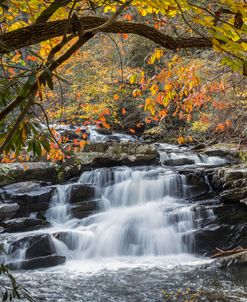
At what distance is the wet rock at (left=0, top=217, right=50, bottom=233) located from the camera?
30.6 feet

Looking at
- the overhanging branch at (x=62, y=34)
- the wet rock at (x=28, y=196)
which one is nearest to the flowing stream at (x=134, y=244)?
the wet rock at (x=28, y=196)

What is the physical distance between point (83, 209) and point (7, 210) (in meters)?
2.02

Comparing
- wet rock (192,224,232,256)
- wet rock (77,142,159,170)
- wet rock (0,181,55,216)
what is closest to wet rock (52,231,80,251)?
wet rock (0,181,55,216)

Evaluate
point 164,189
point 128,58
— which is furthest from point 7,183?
point 128,58

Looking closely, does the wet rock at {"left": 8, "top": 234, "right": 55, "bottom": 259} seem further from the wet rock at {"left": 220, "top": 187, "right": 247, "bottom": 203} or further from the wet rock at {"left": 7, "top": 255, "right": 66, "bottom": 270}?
the wet rock at {"left": 220, "top": 187, "right": 247, "bottom": 203}

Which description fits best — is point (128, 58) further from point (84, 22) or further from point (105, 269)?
point (84, 22)

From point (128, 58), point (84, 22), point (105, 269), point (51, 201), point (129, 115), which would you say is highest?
point (128, 58)

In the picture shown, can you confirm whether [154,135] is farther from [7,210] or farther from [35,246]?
[35,246]

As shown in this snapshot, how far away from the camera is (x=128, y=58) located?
1931 cm

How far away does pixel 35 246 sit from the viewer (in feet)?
26.7

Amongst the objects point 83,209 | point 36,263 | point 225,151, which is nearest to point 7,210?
point 83,209

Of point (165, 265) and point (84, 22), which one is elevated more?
point (84, 22)

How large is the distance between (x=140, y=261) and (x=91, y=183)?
12.7 ft

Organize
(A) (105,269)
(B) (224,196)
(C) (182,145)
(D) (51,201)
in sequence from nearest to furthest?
(A) (105,269), (B) (224,196), (D) (51,201), (C) (182,145)
